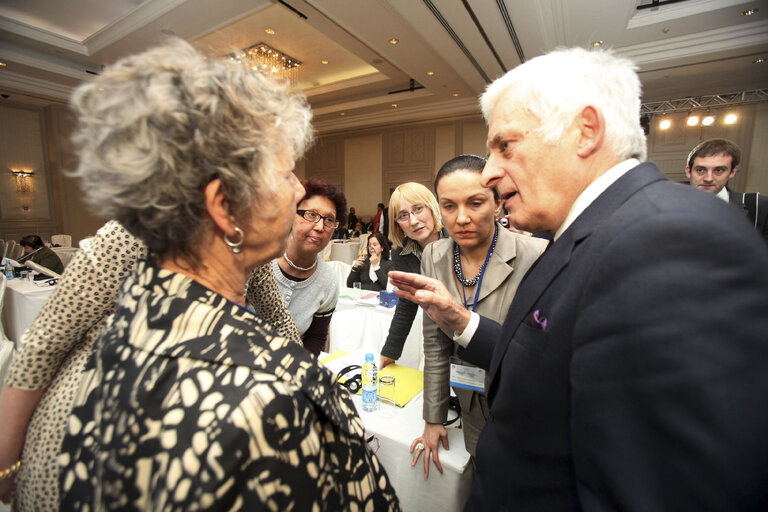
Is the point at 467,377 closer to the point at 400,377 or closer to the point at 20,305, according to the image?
the point at 400,377

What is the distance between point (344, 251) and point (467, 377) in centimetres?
758

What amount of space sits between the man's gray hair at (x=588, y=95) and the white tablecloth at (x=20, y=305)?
→ 5035mm

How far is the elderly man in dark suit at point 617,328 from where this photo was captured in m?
0.48

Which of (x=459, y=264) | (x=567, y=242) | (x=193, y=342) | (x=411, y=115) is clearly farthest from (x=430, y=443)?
(x=411, y=115)

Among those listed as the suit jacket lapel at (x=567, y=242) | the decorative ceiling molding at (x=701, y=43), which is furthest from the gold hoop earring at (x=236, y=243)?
the decorative ceiling molding at (x=701, y=43)

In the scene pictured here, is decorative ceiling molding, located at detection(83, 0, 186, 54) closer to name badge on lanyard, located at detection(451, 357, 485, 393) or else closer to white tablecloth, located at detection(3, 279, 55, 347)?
white tablecloth, located at detection(3, 279, 55, 347)

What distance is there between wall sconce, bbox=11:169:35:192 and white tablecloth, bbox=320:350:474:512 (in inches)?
545

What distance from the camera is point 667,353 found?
0.50m

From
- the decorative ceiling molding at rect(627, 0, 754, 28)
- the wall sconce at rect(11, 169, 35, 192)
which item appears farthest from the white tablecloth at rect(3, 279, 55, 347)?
the decorative ceiling molding at rect(627, 0, 754, 28)

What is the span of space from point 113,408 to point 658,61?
986cm

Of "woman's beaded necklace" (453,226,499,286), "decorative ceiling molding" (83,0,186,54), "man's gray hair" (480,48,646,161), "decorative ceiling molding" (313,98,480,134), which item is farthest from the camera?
"decorative ceiling molding" (313,98,480,134)

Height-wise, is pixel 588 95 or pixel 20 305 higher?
pixel 588 95

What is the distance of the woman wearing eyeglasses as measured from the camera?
1.93 m

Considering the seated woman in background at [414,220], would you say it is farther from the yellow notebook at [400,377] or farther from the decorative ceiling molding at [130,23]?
the decorative ceiling molding at [130,23]
